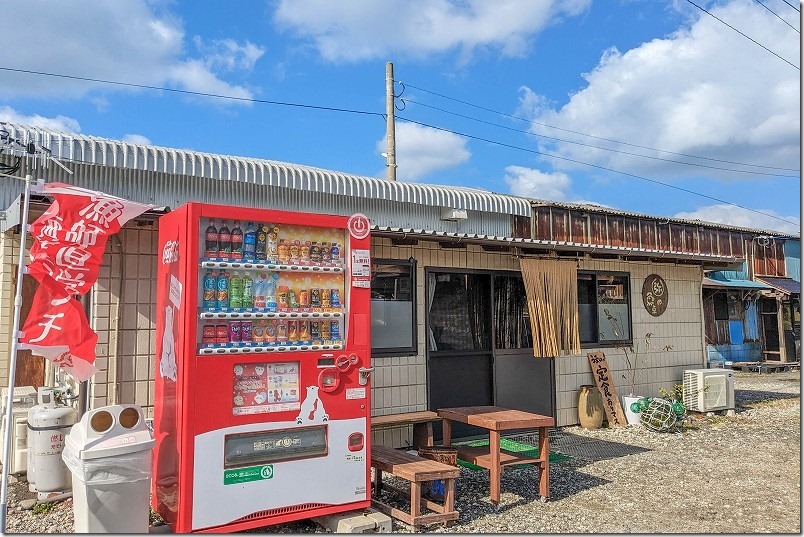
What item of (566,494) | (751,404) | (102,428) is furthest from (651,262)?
(102,428)

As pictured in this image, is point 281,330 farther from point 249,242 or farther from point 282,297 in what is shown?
point 249,242

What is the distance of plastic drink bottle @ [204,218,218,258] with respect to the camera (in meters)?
4.34

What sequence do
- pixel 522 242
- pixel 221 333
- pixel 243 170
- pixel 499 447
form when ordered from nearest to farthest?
pixel 221 333
pixel 499 447
pixel 522 242
pixel 243 170

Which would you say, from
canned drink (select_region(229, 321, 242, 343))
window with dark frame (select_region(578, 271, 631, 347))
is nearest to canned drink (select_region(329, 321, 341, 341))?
canned drink (select_region(229, 321, 242, 343))

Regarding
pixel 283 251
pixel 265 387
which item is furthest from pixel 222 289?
pixel 265 387

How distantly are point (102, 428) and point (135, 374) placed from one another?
1.43 m

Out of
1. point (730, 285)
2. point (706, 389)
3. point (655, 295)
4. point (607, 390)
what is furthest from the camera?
point (730, 285)

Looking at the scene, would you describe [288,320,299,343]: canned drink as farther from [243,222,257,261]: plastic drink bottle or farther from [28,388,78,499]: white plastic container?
[28,388,78,499]: white plastic container

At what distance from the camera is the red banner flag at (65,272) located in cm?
418

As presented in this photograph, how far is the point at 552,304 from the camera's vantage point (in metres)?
7.94

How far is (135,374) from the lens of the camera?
5492 millimetres

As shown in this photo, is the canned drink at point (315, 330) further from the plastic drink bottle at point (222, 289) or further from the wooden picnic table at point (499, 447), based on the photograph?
the wooden picnic table at point (499, 447)

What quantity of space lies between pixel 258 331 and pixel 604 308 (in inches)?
235

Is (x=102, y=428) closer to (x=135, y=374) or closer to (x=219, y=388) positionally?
(x=219, y=388)
